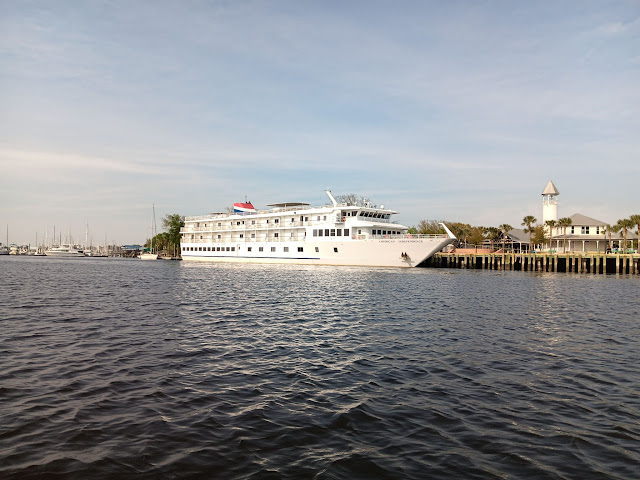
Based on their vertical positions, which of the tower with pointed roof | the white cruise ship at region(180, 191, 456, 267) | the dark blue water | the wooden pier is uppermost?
the tower with pointed roof

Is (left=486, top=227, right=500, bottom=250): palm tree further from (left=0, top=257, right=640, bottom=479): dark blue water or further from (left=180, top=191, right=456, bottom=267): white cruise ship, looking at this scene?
(left=0, top=257, right=640, bottom=479): dark blue water

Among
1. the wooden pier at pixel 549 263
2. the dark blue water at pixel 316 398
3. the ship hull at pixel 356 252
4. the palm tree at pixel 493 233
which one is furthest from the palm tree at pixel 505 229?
the dark blue water at pixel 316 398

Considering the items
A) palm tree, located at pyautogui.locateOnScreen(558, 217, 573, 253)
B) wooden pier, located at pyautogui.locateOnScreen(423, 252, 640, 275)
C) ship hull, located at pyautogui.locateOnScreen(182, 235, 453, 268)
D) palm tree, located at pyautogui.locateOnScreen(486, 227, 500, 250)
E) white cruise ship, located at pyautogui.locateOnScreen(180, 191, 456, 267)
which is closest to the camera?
ship hull, located at pyautogui.locateOnScreen(182, 235, 453, 268)

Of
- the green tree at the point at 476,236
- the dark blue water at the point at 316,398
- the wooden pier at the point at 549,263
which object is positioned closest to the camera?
the dark blue water at the point at 316,398

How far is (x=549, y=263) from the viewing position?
182ft

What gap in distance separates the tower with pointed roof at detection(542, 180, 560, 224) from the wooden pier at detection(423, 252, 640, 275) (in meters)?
27.7

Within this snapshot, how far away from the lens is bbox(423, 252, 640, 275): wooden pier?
52406 millimetres

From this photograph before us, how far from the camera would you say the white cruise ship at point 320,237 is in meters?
48.3

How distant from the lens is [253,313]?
1636 centimetres

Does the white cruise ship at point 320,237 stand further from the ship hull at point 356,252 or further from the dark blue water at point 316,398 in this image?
the dark blue water at point 316,398

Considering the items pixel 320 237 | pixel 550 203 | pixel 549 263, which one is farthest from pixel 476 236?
pixel 320 237

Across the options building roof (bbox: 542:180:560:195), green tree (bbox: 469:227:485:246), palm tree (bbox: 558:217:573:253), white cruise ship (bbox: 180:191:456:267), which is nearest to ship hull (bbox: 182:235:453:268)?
white cruise ship (bbox: 180:191:456:267)

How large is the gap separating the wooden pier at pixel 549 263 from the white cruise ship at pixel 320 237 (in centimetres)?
1117

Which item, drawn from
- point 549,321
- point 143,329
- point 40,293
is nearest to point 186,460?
point 143,329
